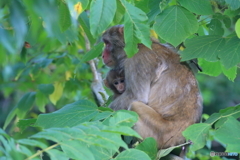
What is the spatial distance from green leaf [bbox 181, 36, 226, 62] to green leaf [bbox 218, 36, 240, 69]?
0.07 m

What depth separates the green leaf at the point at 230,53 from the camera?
3791 mm

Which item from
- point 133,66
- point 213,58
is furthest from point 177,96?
point 213,58

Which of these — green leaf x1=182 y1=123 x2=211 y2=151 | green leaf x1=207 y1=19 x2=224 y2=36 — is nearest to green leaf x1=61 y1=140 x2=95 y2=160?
green leaf x1=182 y1=123 x2=211 y2=151

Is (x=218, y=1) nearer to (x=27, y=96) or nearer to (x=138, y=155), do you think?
(x=138, y=155)

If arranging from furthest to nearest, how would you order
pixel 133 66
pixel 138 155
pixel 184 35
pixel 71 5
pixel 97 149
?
1. pixel 133 66
2. pixel 184 35
3. pixel 97 149
4. pixel 138 155
5. pixel 71 5

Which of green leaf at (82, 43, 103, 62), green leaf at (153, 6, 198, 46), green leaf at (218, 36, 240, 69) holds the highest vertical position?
A: green leaf at (153, 6, 198, 46)

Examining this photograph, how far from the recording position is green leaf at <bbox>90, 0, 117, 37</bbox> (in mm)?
3138

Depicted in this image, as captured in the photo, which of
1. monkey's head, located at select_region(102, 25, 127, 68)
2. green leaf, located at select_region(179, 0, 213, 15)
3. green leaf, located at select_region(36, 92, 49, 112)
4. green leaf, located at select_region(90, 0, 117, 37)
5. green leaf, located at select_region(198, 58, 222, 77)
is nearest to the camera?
green leaf, located at select_region(90, 0, 117, 37)

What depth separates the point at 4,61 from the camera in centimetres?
170

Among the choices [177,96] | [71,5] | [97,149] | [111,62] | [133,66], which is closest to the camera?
[71,5]

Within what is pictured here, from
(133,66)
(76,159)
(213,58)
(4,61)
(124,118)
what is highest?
(4,61)

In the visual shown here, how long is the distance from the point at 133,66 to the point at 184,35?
178 centimetres

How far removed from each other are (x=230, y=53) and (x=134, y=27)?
105 cm

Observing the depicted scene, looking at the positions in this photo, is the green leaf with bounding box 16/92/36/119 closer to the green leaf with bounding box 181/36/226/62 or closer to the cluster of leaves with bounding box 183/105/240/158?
the green leaf with bounding box 181/36/226/62
